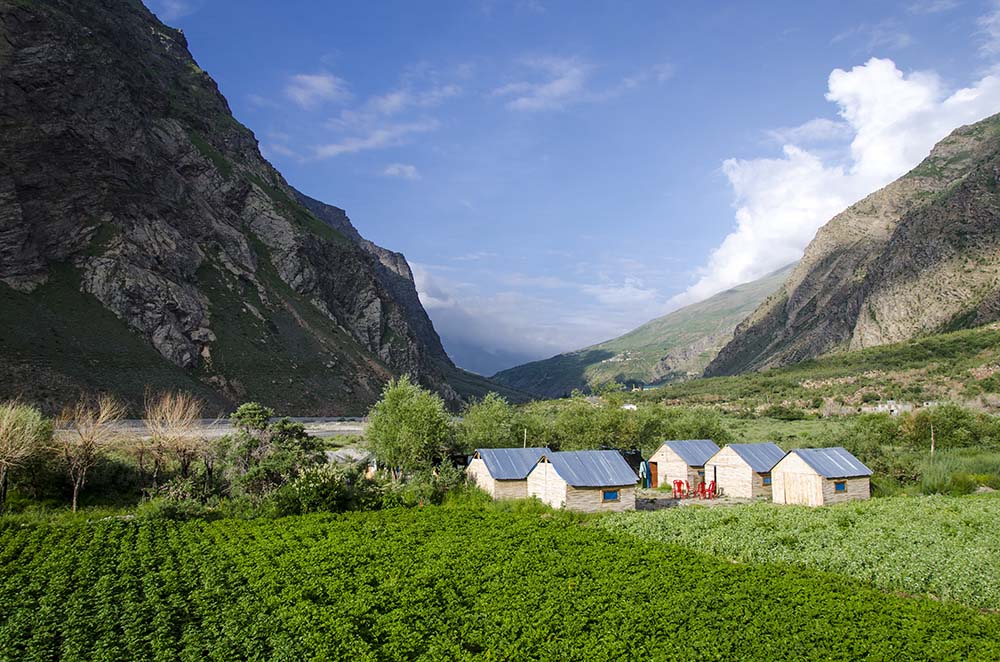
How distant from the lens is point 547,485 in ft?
104

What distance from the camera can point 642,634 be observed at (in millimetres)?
13680

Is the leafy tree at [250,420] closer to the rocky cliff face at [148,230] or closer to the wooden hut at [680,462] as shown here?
the wooden hut at [680,462]

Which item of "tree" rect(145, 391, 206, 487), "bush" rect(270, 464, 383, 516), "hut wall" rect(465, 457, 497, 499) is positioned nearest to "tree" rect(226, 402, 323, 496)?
"tree" rect(145, 391, 206, 487)

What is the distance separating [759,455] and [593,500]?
1422 centimetres

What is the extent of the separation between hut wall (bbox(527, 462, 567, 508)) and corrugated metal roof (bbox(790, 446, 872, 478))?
14.3 meters

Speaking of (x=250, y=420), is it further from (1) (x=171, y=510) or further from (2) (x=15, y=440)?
(2) (x=15, y=440)

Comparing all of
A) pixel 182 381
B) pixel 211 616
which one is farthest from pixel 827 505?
pixel 182 381

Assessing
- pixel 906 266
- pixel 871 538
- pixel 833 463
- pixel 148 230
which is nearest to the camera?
pixel 871 538

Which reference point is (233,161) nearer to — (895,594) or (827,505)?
(827,505)

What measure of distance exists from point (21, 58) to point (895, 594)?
100m

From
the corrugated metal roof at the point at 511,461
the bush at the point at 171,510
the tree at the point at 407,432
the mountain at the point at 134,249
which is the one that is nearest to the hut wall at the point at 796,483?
the corrugated metal roof at the point at 511,461

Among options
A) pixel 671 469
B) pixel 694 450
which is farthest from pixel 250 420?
pixel 694 450

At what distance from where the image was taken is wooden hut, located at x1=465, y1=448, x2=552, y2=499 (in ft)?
108

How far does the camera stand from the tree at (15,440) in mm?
25781
